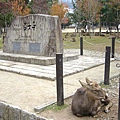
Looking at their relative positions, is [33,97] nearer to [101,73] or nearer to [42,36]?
[101,73]

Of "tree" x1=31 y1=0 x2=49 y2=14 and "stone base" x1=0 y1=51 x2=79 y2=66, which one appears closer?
"stone base" x1=0 y1=51 x2=79 y2=66

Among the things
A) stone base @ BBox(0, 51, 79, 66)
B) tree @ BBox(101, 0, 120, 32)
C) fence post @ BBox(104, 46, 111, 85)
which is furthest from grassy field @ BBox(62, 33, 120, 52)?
fence post @ BBox(104, 46, 111, 85)

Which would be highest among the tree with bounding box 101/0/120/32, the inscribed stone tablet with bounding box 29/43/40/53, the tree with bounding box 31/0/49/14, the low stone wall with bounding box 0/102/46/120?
the tree with bounding box 31/0/49/14

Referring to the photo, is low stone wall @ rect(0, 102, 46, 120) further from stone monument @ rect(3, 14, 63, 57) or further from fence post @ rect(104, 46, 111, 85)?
stone monument @ rect(3, 14, 63, 57)

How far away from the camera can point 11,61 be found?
9.02 metres

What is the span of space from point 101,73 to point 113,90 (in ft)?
5.88

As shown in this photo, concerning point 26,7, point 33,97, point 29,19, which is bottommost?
point 33,97

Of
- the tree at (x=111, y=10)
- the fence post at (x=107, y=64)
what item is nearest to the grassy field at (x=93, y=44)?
the tree at (x=111, y=10)

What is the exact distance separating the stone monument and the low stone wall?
449 centimetres

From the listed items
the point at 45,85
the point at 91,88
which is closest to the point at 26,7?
the point at 45,85

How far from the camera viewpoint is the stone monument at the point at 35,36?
28.0 ft

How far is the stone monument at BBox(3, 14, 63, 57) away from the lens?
854 cm

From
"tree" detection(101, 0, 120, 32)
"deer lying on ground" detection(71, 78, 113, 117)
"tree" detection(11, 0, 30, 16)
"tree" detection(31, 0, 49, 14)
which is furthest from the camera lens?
"tree" detection(31, 0, 49, 14)

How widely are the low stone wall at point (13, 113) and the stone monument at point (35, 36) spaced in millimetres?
4489
